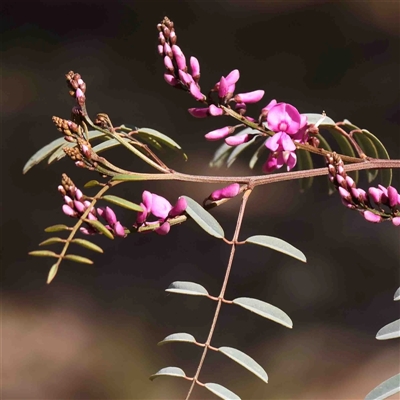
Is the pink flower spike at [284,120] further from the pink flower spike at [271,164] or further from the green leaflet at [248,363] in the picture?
the green leaflet at [248,363]

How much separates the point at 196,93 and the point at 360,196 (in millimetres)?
222

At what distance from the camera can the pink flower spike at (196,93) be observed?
0.74m

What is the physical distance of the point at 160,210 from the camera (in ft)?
2.35

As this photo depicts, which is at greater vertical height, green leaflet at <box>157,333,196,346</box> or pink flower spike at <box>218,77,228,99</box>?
pink flower spike at <box>218,77,228,99</box>

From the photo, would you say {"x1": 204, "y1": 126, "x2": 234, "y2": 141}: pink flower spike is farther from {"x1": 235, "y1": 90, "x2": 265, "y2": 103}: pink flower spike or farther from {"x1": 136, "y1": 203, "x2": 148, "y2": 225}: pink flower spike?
{"x1": 136, "y1": 203, "x2": 148, "y2": 225}: pink flower spike

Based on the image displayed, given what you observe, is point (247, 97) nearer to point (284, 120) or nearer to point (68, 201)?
point (284, 120)

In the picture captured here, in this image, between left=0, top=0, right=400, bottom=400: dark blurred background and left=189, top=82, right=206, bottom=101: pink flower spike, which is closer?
left=189, top=82, right=206, bottom=101: pink flower spike

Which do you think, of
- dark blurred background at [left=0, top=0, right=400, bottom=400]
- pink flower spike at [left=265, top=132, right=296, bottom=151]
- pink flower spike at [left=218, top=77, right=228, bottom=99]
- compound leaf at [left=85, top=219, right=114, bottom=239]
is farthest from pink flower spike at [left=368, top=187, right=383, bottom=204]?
dark blurred background at [left=0, top=0, right=400, bottom=400]

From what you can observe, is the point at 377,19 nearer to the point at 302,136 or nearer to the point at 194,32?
the point at 194,32

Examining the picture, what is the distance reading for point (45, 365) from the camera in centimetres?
275

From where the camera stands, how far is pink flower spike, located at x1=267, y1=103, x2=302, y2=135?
0.75 metres

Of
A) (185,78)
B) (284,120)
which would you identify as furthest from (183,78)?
(284,120)

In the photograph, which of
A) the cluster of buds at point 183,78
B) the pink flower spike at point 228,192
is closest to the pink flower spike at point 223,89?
the cluster of buds at point 183,78

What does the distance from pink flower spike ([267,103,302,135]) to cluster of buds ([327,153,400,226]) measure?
0.07 m
